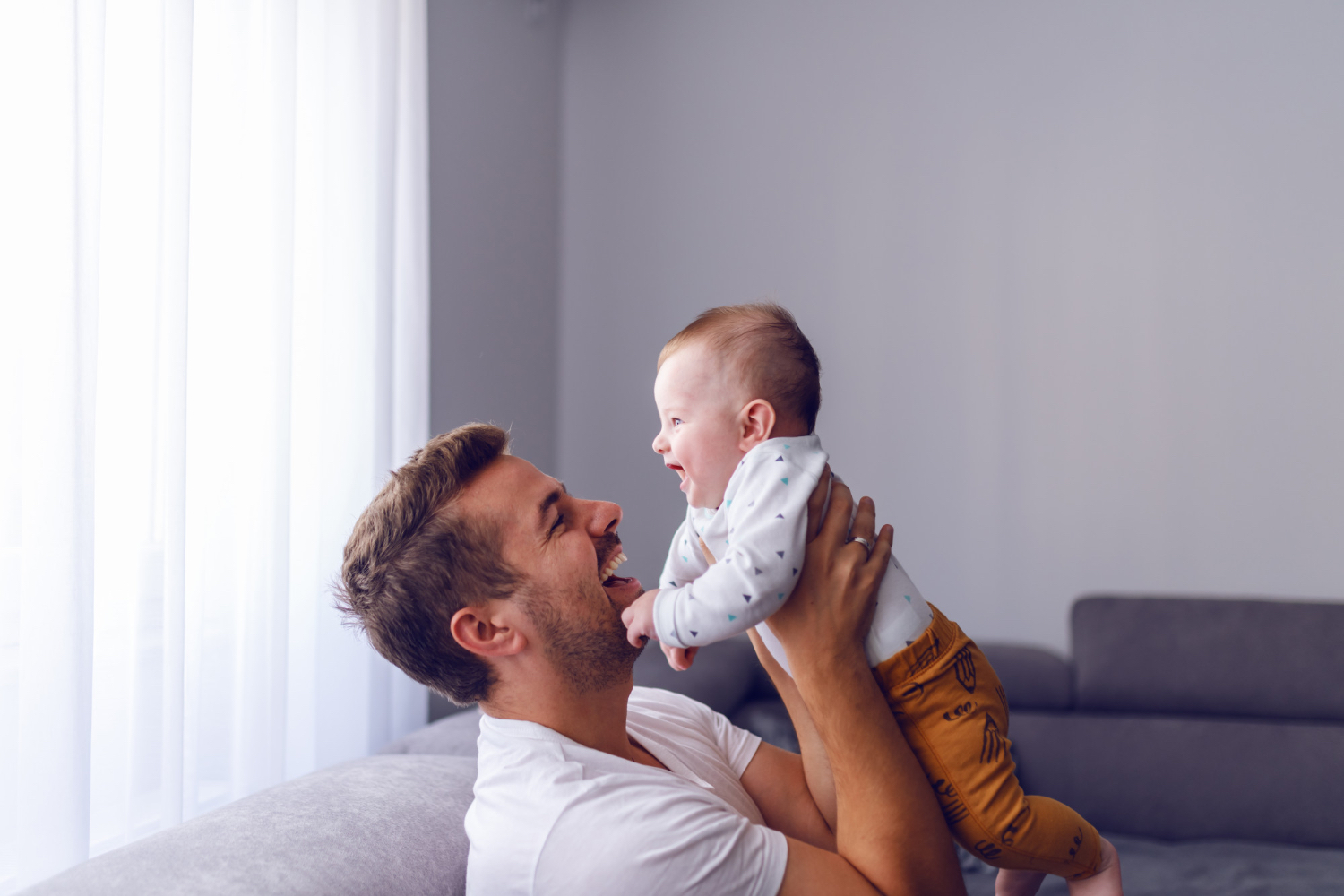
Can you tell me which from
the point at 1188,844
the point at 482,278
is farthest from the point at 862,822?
the point at 482,278

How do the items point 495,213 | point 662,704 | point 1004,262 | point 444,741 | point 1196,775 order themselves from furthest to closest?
Answer: point 1004,262
point 495,213
point 1196,775
point 444,741
point 662,704

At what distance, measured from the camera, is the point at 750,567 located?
0.99 m

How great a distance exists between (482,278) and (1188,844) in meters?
2.49

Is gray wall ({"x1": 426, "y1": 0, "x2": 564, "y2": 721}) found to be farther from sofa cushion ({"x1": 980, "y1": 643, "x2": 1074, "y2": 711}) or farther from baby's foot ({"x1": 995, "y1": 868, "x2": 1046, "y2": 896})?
baby's foot ({"x1": 995, "y1": 868, "x2": 1046, "y2": 896})

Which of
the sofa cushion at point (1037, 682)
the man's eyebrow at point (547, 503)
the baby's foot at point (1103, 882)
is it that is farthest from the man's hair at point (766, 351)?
the sofa cushion at point (1037, 682)

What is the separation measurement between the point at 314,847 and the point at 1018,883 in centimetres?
96

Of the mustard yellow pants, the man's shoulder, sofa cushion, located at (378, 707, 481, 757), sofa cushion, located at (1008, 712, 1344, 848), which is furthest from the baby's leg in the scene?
sofa cushion, located at (1008, 712, 1344, 848)

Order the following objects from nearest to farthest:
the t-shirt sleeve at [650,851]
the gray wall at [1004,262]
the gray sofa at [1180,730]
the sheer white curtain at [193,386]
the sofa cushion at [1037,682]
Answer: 1. the t-shirt sleeve at [650,851]
2. the sheer white curtain at [193,386]
3. the gray sofa at [1180,730]
4. the sofa cushion at [1037,682]
5. the gray wall at [1004,262]

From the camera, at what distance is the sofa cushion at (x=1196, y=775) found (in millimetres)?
2213

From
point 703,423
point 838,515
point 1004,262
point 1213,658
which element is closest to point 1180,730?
point 1213,658

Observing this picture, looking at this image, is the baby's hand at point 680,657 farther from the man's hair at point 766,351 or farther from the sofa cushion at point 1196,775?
the sofa cushion at point 1196,775

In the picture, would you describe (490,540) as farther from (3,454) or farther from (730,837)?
(3,454)

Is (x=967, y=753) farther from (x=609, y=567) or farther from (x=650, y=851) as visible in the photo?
(x=609, y=567)

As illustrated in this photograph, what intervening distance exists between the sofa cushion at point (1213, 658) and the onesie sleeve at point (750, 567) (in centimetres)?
183
